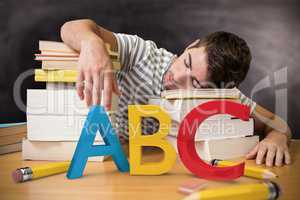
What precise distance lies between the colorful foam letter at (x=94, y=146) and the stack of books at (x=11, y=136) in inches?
14.3

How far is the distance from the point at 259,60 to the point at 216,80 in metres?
0.42

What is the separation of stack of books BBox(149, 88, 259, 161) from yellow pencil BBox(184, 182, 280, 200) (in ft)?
0.97

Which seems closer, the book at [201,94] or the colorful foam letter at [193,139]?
the colorful foam letter at [193,139]

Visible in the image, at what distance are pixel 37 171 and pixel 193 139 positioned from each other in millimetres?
315

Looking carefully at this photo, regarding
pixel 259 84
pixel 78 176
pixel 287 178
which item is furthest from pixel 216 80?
pixel 78 176

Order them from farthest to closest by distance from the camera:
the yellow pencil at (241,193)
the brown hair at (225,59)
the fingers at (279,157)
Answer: the brown hair at (225,59) < the fingers at (279,157) < the yellow pencil at (241,193)

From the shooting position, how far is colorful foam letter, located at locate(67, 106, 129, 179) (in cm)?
71

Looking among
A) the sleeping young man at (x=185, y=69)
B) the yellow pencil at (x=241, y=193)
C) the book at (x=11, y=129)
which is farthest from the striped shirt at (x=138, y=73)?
the yellow pencil at (x=241, y=193)

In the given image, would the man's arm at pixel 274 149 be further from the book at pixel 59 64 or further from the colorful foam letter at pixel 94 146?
the book at pixel 59 64

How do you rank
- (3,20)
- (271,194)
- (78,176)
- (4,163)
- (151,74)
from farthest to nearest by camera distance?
(3,20), (151,74), (4,163), (78,176), (271,194)

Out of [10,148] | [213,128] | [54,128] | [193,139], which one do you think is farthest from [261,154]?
[10,148]

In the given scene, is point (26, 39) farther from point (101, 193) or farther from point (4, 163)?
point (101, 193)

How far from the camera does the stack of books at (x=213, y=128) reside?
2.86 ft

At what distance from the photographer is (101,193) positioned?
605mm
